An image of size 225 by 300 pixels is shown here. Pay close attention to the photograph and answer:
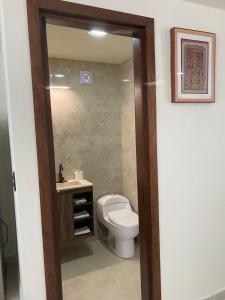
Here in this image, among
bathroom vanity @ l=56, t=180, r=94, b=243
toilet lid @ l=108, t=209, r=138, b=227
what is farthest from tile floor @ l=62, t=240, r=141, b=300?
toilet lid @ l=108, t=209, r=138, b=227

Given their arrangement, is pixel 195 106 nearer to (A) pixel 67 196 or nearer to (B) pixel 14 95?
(B) pixel 14 95

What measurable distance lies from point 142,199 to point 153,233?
0.22 metres

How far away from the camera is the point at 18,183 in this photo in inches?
46.3

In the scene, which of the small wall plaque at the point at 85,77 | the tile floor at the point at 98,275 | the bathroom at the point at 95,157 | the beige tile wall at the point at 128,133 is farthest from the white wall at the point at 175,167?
the small wall plaque at the point at 85,77

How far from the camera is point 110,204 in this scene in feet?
9.68

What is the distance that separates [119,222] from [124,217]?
144 millimetres

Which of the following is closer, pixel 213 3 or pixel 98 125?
pixel 213 3

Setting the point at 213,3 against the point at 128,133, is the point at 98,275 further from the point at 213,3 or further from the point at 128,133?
the point at 213,3

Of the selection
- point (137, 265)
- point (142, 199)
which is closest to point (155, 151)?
point (142, 199)

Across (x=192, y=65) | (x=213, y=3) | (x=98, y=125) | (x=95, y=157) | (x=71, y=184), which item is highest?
(x=213, y=3)

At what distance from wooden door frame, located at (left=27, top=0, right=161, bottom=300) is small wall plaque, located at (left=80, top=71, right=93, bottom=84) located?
4.96 feet

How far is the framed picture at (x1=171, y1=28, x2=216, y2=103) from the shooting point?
1.48 metres

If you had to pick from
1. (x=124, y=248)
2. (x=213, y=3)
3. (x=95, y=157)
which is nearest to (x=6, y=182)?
(x=95, y=157)

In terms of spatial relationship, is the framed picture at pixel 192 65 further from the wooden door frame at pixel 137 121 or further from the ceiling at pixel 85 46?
the ceiling at pixel 85 46
